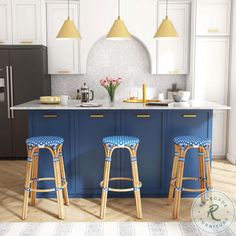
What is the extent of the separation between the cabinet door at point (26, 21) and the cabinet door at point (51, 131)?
7.53ft

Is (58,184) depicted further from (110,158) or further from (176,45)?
(176,45)

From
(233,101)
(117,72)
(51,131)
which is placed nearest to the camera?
(51,131)

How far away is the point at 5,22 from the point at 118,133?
3.06m

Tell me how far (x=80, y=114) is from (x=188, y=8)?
3.09 meters

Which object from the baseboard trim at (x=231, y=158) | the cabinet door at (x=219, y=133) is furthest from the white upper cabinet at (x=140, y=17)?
the baseboard trim at (x=231, y=158)

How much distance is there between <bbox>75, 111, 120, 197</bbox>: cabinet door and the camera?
3975 mm

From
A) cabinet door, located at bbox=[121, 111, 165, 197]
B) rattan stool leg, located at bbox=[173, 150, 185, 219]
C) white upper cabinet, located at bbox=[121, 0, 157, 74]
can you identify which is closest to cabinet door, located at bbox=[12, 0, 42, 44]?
white upper cabinet, located at bbox=[121, 0, 157, 74]

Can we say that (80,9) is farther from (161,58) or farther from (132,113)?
(132,113)

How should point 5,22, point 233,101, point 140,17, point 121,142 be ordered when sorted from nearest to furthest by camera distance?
1. point 121,142
2. point 233,101
3. point 5,22
4. point 140,17

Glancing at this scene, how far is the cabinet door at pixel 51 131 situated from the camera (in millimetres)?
3967

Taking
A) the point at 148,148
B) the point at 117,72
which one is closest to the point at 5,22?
→ the point at 117,72

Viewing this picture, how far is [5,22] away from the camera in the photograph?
5836 mm

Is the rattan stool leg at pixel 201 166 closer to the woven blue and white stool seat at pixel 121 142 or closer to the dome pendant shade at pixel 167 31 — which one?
the woven blue and white stool seat at pixel 121 142

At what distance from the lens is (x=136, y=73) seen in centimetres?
642
